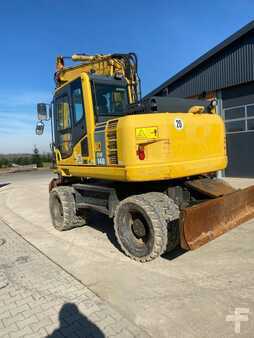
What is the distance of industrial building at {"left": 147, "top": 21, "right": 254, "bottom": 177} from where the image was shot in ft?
44.1

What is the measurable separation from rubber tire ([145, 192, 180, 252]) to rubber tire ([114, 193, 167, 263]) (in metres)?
0.11

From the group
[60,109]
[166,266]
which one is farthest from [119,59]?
[166,266]

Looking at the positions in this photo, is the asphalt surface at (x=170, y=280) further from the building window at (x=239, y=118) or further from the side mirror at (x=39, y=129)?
the building window at (x=239, y=118)

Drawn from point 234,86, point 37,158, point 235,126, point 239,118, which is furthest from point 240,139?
point 37,158

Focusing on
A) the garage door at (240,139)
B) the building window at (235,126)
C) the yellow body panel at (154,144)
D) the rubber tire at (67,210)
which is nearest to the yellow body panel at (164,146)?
the yellow body panel at (154,144)

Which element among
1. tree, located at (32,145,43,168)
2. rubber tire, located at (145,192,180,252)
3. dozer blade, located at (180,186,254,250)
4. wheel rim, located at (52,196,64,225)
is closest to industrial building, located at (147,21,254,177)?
dozer blade, located at (180,186,254,250)

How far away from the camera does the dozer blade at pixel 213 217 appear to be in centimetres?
461

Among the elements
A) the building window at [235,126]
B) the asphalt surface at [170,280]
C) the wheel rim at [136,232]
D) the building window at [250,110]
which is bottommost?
the asphalt surface at [170,280]

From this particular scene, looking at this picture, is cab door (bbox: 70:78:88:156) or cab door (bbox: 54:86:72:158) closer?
cab door (bbox: 70:78:88:156)

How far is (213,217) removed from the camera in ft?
16.8

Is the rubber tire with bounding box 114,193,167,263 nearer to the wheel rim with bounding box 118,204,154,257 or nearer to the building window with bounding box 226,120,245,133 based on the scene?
the wheel rim with bounding box 118,204,154,257

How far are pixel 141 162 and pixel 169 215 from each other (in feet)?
3.06

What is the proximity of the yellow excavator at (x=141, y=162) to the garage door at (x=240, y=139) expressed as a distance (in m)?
8.44

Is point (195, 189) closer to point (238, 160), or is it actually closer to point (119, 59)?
point (119, 59)
